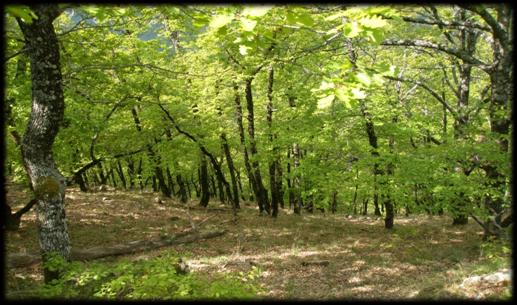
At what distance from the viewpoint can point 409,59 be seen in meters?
20.0

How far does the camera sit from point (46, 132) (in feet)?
20.9

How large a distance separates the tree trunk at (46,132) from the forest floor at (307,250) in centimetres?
206

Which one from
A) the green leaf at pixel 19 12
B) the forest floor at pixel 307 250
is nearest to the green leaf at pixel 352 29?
the green leaf at pixel 19 12

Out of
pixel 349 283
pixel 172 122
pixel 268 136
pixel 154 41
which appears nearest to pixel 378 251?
pixel 349 283

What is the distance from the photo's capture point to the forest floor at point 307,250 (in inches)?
352

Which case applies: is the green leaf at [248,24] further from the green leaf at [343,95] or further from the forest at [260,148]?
the green leaf at [343,95]

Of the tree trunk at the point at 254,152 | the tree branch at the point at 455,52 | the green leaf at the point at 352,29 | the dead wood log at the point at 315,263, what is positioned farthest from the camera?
the tree trunk at the point at 254,152

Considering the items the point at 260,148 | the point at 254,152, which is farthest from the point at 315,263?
the point at 254,152

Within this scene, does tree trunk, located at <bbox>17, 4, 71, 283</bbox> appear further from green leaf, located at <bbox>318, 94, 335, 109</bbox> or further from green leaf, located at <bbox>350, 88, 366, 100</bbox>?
green leaf, located at <bbox>350, 88, 366, 100</bbox>

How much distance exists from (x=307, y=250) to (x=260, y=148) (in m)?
6.47

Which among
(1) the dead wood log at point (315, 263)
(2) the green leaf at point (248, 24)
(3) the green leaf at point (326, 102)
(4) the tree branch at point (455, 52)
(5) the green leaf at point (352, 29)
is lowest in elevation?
(1) the dead wood log at point (315, 263)

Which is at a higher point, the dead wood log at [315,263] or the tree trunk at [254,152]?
the tree trunk at [254,152]

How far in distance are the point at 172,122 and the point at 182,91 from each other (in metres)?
1.87

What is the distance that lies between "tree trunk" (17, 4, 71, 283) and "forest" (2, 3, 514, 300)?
0.03 m
